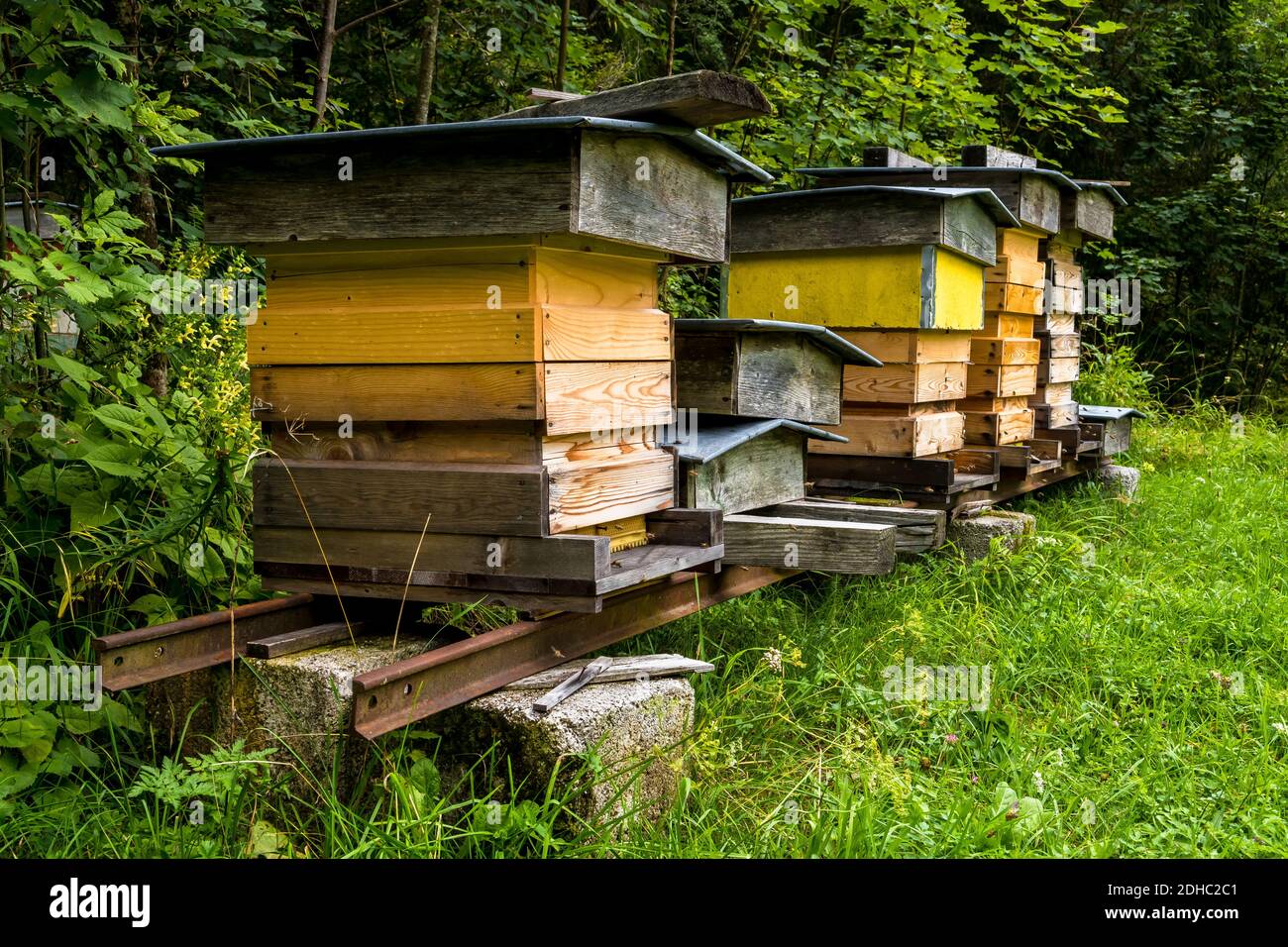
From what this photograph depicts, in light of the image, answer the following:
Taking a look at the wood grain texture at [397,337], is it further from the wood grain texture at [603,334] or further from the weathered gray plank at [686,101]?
the weathered gray plank at [686,101]

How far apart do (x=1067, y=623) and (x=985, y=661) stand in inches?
21.4

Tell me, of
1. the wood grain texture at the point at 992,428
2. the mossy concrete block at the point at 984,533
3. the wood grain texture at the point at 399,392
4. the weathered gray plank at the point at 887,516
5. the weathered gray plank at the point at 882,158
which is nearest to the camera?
the wood grain texture at the point at 399,392

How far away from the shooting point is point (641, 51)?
10.1 m

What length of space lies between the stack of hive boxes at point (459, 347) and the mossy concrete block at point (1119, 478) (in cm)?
545

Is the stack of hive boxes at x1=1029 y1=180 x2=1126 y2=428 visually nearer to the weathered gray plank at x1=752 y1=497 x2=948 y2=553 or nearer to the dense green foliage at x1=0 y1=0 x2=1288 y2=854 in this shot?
the dense green foliage at x1=0 y1=0 x2=1288 y2=854

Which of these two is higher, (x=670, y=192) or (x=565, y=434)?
(x=670, y=192)

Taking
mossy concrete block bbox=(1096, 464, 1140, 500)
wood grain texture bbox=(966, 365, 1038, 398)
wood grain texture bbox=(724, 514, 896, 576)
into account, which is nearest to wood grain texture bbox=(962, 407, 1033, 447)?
wood grain texture bbox=(966, 365, 1038, 398)

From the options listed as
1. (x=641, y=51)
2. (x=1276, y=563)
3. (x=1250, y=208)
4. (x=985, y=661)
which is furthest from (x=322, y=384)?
(x=1250, y=208)

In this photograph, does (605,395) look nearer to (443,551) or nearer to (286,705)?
(443,551)

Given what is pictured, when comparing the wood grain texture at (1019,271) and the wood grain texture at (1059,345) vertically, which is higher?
the wood grain texture at (1019,271)

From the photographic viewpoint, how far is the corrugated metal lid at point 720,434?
163 inches

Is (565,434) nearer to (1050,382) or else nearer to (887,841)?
(887,841)

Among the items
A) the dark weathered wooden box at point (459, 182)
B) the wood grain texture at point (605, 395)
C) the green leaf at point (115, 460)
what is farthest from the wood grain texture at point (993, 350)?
the green leaf at point (115, 460)

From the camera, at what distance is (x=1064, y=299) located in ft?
26.3
